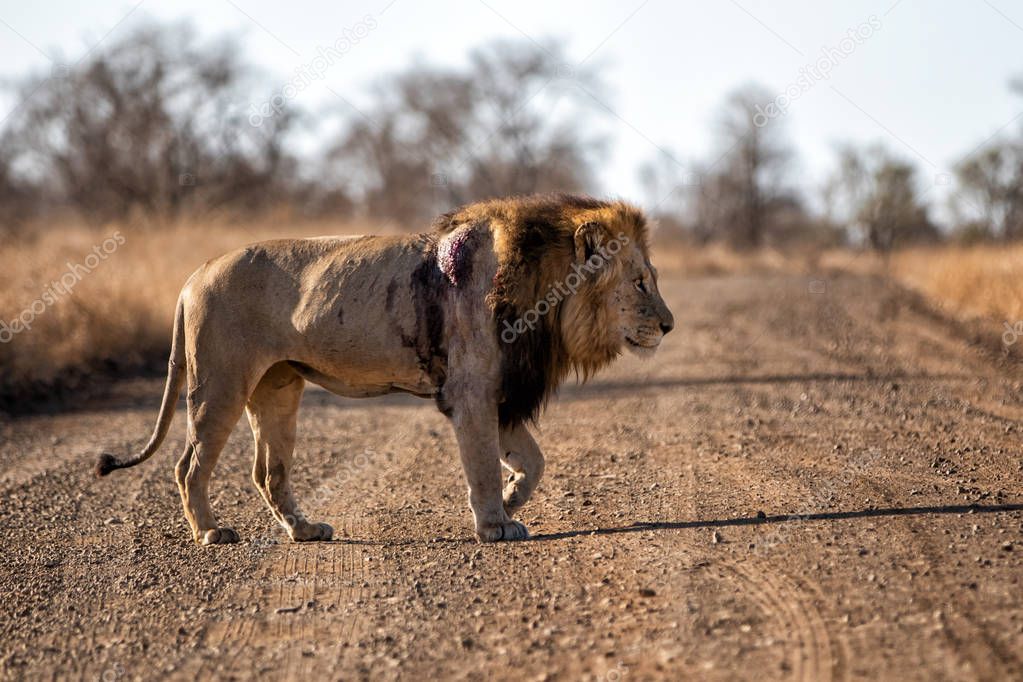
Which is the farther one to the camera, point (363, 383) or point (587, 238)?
point (363, 383)

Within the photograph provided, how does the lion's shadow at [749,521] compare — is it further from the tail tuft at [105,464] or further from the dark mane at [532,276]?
the tail tuft at [105,464]

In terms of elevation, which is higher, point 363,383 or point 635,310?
point 635,310

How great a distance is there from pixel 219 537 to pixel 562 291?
6.90 feet

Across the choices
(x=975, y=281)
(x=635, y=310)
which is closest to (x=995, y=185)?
(x=975, y=281)

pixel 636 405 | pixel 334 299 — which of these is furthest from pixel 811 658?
pixel 636 405

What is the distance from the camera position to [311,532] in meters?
5.86

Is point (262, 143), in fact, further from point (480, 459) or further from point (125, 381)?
point (480, 459)

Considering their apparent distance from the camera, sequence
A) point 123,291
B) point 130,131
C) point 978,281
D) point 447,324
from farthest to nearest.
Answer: point 130,131 → point 978,281 → point 123,291 → point 447,324

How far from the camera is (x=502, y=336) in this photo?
18.2 feet

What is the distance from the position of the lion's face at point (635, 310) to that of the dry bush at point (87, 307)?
799 centimetres

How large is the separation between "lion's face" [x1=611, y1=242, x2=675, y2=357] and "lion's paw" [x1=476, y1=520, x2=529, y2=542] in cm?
108

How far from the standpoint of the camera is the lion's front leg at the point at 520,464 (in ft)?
18.9

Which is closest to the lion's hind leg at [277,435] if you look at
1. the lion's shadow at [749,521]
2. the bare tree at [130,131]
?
the lion's shadow at [749,521]

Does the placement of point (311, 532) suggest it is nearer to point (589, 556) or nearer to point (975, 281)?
point (589, 556)
